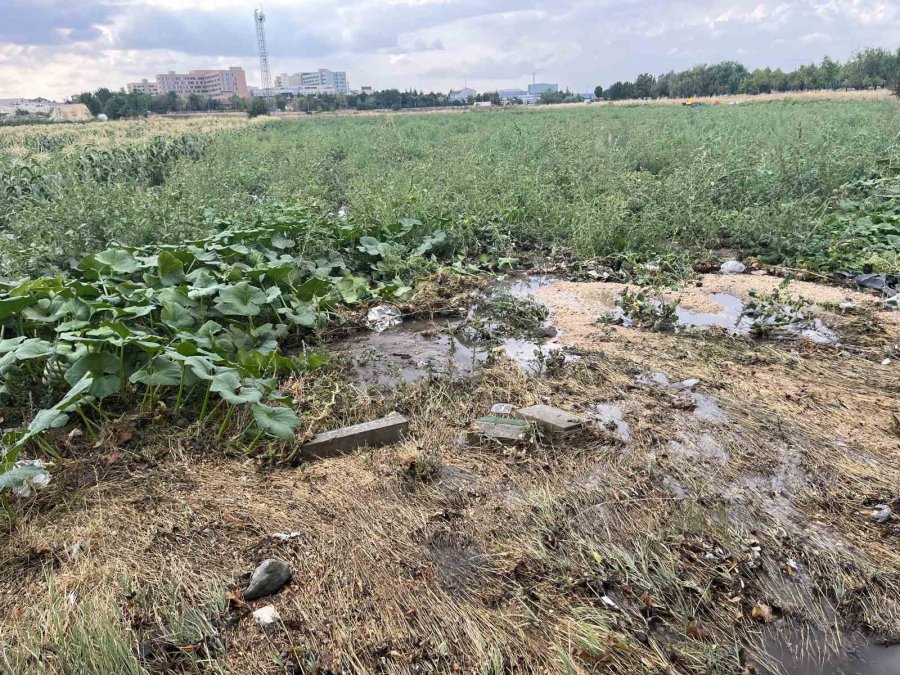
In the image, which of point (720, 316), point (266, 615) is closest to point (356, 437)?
point (266, 615)

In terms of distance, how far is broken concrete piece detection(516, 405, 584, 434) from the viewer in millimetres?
3002

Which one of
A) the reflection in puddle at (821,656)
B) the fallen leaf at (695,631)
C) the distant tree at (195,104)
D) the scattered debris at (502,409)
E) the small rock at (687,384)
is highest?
the distant tree at (195,104)

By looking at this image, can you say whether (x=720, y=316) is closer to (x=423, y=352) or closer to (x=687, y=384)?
(x=687, y=384)

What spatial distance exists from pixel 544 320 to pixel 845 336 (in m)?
2.32

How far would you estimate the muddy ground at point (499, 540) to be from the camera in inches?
73.4

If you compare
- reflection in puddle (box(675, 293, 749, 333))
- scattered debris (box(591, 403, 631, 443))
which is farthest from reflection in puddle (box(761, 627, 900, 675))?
reflection in puddle (box(675, 293, 749, 333))

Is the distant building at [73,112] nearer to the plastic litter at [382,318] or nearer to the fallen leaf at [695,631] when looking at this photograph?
the plastic litter at [382,318]

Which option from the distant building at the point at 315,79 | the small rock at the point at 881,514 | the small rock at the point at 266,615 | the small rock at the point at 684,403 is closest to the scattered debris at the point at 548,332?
the small rock at the point at 684,403

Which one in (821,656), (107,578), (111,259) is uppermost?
(111,259)

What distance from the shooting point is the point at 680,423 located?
124 inches

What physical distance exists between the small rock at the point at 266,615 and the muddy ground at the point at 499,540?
30 millimetres

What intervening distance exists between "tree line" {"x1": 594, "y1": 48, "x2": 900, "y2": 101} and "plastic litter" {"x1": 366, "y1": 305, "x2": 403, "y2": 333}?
178 ft

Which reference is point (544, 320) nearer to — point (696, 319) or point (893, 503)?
point (696, 319)

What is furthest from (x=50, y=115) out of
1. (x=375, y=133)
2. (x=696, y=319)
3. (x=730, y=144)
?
(x=696, y=319)
